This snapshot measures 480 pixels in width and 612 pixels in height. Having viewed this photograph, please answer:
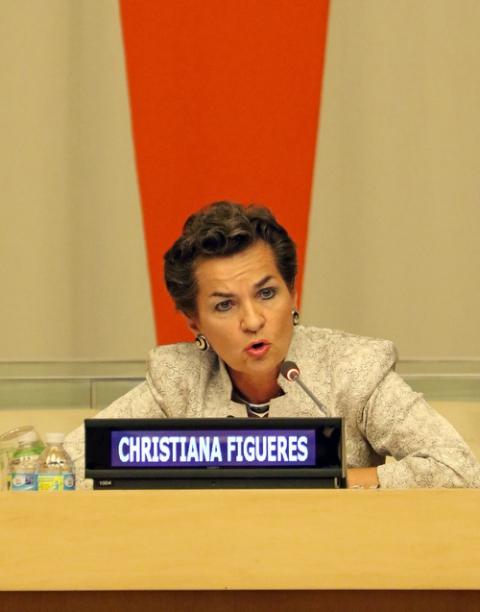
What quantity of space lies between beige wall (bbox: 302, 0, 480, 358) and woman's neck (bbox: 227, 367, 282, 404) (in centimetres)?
105

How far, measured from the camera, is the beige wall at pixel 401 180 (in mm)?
2859

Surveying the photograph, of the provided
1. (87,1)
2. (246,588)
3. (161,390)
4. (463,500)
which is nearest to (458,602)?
(463,500)

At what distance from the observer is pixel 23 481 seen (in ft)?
4.51

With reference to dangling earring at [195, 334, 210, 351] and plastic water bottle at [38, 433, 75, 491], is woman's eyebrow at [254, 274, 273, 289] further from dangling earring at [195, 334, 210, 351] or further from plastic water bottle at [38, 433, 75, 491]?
plastic water bottle at [38, 433, 75, 491]

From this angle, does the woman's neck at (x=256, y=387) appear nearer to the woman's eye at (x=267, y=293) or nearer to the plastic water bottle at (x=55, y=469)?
the woman's eye at (x=267, y=293)

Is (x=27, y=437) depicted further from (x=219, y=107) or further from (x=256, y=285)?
(x=219, y=107)

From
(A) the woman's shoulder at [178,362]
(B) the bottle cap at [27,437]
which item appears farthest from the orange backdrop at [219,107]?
(B) the bottle cap at [27,437]

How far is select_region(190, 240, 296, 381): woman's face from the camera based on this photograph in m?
1.76

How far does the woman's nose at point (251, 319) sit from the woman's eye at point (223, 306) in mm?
38

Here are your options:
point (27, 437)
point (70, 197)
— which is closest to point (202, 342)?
point (27, 437)

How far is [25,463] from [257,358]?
18.2 inches

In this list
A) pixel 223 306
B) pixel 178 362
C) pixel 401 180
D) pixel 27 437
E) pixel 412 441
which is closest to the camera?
pixel 27 437

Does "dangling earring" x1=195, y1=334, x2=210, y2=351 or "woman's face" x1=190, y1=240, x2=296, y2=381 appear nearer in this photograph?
"woman's face" x1=190, y1=240, x2=296, y2=381

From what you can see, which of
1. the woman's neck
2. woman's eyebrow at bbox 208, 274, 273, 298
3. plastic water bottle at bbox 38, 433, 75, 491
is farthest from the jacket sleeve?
plastic water bottle at bbox 38, 433, 75, 491
